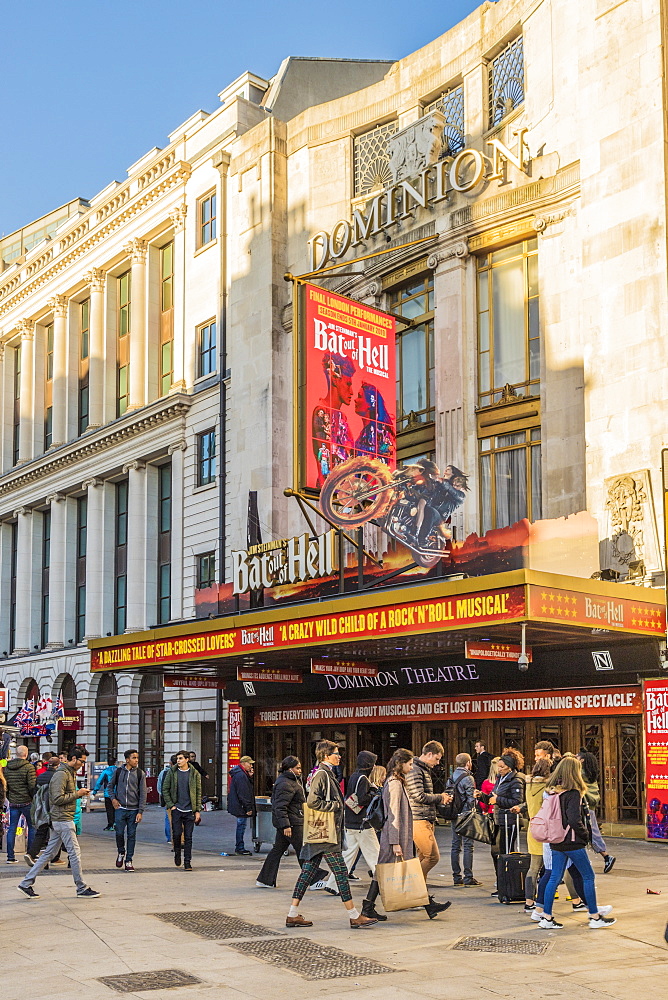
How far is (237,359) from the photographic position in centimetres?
3641

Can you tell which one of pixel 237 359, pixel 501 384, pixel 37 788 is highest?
pixel 237 359

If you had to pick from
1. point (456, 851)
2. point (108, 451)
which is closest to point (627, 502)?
point (456, 851)

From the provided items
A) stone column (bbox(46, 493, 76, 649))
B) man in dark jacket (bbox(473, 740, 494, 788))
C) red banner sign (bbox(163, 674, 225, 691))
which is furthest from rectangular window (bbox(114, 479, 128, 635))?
man in dark jacket (bbox(473, 740, 494, 788))

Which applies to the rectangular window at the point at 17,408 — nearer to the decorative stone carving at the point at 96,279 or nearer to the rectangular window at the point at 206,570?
the decorative stone carving at the point at 96,279

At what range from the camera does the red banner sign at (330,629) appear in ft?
58.9

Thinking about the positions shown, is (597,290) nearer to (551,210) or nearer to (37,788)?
(551,210)

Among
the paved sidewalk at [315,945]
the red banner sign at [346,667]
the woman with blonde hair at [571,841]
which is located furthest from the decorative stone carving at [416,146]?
the woman with blonde hair at [571,841]

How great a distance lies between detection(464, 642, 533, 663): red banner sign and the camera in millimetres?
19516

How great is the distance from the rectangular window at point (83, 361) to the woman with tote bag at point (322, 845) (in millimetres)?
39346

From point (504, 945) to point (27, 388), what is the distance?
4835cm

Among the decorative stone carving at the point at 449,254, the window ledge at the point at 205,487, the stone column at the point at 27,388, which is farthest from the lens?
the stone column at the point at 27,388

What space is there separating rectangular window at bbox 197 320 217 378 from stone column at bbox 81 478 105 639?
9291 mm

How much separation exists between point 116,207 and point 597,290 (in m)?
27.8

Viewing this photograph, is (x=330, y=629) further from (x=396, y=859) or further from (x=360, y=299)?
(x=360, y=299)
